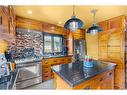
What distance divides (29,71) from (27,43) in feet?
2.18

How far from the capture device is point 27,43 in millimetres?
2084

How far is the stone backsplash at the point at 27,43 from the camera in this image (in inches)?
80.0

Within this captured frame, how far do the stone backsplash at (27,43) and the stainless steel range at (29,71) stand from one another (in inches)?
5.4

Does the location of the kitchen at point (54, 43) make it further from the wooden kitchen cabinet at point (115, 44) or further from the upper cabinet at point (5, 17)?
the upper cabinet at point (5, 17)

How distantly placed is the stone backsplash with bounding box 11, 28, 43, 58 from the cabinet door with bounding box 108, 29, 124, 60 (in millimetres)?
1557

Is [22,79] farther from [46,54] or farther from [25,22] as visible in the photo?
[25,22]

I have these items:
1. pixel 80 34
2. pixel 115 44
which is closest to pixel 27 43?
pixel 80 34

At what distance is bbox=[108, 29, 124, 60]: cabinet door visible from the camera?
218cm

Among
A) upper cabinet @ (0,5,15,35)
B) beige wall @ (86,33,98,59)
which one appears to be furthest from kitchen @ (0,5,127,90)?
upper cabinet @ (0,5,15,35)

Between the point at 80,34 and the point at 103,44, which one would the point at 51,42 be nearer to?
the point at 80,34

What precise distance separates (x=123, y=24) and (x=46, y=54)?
1.87 meters

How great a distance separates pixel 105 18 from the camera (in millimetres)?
2082
